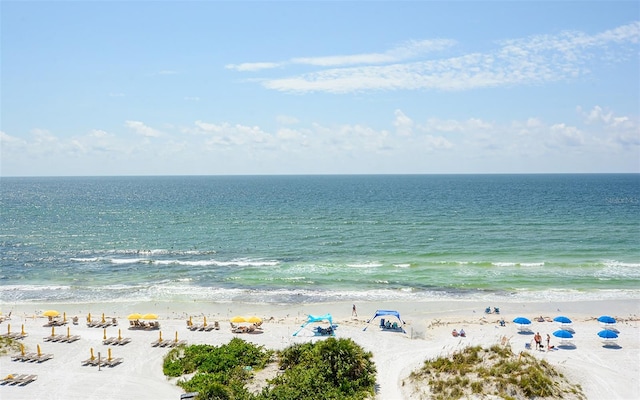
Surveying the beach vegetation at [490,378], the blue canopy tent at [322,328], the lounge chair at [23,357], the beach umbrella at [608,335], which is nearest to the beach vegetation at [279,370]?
the beach vegetation at [490,378]

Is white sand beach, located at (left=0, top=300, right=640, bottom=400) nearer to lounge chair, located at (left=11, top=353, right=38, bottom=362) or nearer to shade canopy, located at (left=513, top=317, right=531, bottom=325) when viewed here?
lounge chair, located at (left=11, top=353, right=38, bottom=362)

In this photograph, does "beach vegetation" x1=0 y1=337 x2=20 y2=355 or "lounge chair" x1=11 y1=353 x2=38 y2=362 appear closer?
"lounge chair" x1=11 y1=353 x2=38 y2=362

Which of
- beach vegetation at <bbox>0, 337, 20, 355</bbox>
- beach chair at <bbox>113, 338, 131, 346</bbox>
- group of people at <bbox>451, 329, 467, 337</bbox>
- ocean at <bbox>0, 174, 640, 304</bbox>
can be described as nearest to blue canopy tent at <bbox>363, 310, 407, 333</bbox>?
group of people at <bbox>451, 329, 467, 337</bbox>

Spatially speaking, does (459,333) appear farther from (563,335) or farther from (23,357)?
(23,357)

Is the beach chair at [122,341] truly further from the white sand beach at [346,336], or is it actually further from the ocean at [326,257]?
the ocean at [326,257]

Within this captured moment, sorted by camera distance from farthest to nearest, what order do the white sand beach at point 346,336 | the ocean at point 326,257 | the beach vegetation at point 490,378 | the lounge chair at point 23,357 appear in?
1. the ocean at point 326,257
2. the lounge chair at point 23,357
3. the white sand beach at point 346,336
4. the beach vegetation at point 490,378
